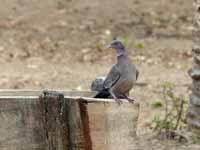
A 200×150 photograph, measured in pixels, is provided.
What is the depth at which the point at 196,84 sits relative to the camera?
22.1ft

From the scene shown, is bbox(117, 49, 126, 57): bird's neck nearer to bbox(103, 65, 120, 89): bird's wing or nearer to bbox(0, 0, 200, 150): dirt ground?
bbox(103, 65, 120, 89): bird's wing

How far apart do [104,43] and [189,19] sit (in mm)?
1796

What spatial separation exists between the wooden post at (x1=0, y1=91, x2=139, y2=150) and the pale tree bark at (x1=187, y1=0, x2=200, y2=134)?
2.24 m

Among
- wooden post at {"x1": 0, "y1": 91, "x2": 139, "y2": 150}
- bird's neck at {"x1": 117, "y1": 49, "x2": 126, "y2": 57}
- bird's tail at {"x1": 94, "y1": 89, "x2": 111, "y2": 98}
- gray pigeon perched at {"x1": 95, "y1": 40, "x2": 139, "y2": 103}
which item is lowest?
wooden post at {"x1": 0, "y1": 91, "x2": 139, "y2": 150}

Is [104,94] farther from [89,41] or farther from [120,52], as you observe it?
[89,41]

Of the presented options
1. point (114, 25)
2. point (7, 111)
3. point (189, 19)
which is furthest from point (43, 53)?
point (7, 111)

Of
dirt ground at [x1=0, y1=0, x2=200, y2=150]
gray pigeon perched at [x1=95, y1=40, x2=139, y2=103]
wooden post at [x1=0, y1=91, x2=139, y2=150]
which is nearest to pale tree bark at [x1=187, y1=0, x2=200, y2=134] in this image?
dirt ground at [x1=0, y1=0, x2=200, y2=150]

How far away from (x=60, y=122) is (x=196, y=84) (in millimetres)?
2505

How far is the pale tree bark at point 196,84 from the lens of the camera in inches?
265

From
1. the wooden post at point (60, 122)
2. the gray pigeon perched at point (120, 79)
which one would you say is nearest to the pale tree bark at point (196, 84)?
the gray pigeon perched at point (120, 79)

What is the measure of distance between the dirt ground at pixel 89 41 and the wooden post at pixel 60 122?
3.59m

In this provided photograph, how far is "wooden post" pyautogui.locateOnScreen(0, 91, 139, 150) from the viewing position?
4469mm

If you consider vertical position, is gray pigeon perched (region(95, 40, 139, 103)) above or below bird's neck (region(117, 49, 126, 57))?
below

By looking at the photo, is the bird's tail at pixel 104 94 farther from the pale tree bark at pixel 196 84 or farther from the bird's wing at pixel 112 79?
the pale tree bark at pixel 196 84
